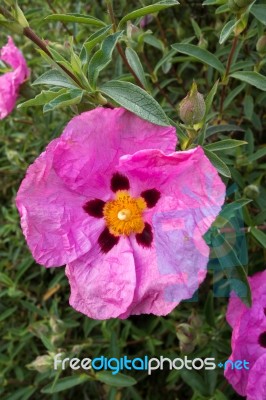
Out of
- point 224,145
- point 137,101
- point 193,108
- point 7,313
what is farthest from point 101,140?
point 7,313

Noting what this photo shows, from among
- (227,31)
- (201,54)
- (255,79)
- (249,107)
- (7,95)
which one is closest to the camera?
(227,31)

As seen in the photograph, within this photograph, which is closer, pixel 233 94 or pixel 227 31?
pixel 227 31

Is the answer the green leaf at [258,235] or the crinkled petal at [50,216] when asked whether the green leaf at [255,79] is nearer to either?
the green leaf at [258,235]

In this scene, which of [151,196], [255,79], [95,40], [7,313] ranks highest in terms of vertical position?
[95,40]

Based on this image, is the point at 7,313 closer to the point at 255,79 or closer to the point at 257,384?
the point at 257,384

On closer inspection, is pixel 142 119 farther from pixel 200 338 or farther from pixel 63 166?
pixel 200 338

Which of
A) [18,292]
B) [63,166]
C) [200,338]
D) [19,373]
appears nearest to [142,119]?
[63,166]

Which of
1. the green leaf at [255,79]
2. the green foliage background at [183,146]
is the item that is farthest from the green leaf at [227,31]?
the green leaf at [255,79]

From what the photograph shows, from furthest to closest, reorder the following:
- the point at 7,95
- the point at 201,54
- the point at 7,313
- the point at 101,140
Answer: the point at 7,313 → the point at 7,95 → the point at 201,54 → the point at 101,140
